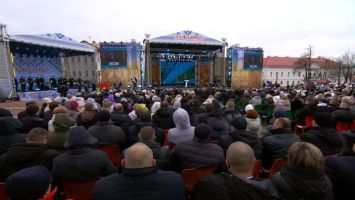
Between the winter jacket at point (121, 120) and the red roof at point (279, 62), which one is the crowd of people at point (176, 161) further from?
the red roof at point (279, 62)

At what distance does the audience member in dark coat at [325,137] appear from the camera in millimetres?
3721

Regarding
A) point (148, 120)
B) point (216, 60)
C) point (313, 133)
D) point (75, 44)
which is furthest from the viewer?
point (216, 60)

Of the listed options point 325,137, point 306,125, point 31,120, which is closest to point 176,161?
point 325,137

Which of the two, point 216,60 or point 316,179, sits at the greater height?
point 216,60

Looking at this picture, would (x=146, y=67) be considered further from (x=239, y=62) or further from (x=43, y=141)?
(x=43, y=141)

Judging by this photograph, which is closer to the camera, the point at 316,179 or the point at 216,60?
the point at 316,179

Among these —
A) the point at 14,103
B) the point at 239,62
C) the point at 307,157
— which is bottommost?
the point at 14,103

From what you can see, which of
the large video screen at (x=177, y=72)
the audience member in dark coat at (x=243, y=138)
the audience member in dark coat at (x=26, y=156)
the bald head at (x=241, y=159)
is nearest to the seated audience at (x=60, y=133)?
the audience member in dark coat at (x=26, y=156)

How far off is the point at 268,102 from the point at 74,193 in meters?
7.78

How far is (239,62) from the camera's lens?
26609 mm

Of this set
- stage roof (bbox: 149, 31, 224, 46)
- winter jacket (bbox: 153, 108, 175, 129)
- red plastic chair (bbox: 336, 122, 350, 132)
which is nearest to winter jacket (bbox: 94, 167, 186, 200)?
winter jacket (bbox: 153, 108, 175, 129)

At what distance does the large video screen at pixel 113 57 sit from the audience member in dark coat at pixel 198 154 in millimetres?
21196

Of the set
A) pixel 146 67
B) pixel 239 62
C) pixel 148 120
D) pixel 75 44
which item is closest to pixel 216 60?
pixel 239 62

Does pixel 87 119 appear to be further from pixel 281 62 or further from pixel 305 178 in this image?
pixel 281 62
